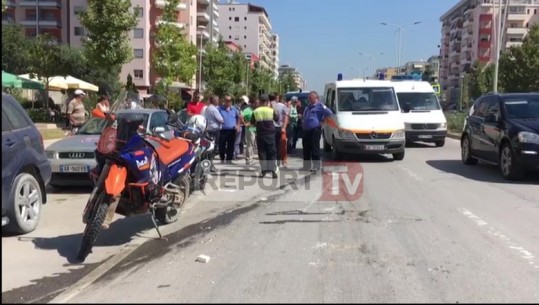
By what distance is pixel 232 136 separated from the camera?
580 inches

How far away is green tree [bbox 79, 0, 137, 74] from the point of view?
2662 centimetres

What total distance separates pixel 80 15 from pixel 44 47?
411 centimetres

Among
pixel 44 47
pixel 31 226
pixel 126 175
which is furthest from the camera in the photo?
pixel 44 47

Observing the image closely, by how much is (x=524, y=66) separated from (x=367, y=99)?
35.7 meters

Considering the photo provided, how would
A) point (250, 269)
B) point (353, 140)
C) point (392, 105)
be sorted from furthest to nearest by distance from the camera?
point (392, 105) < point (353, 140) < point (250, 269)

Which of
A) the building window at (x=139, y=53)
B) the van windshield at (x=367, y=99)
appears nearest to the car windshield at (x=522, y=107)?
the van windshield at (x=367, y=99)

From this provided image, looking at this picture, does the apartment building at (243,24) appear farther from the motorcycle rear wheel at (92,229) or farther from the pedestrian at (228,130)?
the motorcycle rear wheel at (92,229)

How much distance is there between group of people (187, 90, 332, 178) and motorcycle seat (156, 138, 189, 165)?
4.14m

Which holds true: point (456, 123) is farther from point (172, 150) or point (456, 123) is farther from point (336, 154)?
point (172, 150)

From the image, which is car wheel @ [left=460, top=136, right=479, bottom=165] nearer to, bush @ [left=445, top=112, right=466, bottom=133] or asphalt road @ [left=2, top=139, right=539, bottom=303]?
asphalt road @ [left=2, top=139, right=539, bottom=303]

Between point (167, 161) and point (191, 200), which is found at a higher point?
point (167, 161)

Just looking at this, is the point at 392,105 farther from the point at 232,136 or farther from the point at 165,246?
the point at 165,246

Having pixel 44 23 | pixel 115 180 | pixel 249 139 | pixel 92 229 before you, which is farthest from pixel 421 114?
pixel 44 23

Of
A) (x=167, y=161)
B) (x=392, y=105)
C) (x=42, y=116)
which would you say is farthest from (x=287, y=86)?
(x=167, y=161)
